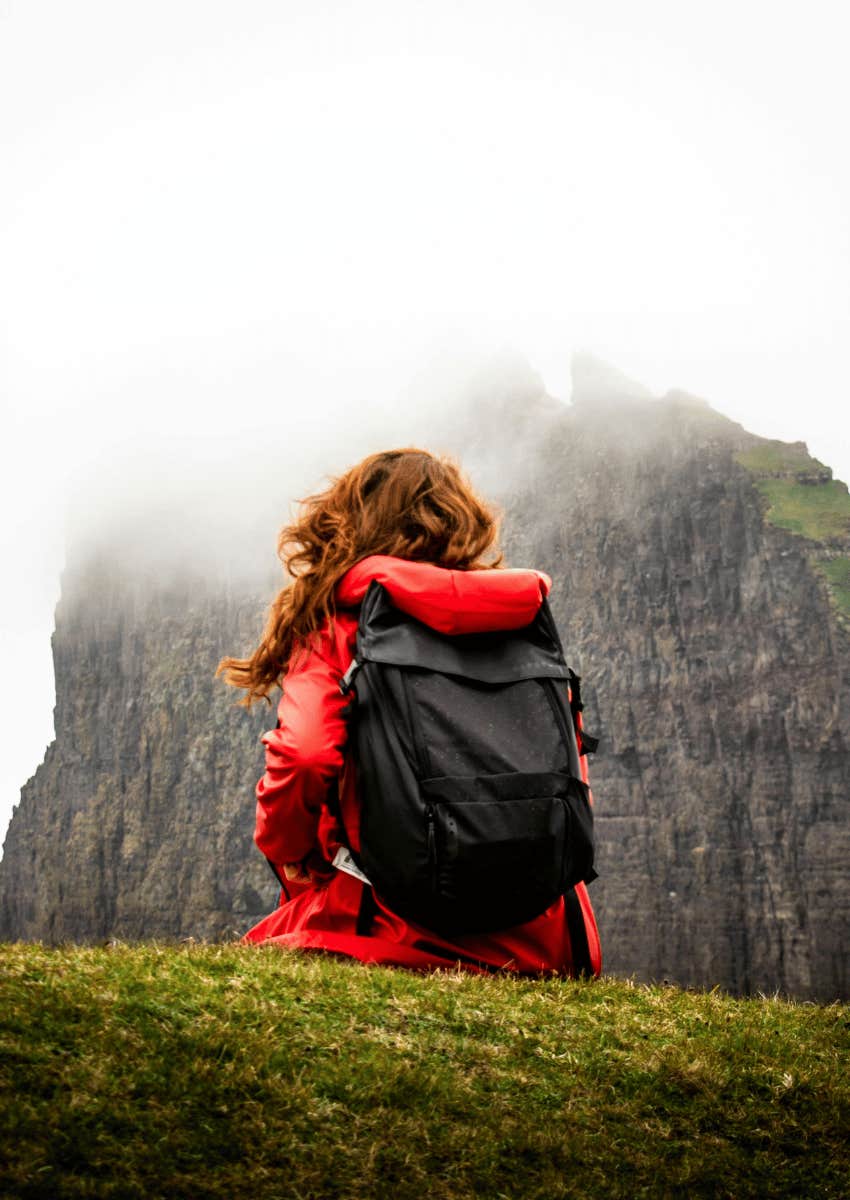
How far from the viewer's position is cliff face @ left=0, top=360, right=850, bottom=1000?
109 m

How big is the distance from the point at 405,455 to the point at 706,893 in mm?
112069

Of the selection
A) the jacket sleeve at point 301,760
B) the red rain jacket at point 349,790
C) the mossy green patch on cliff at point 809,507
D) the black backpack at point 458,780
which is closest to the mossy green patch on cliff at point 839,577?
the mossy green patch on cliff at point 809,507

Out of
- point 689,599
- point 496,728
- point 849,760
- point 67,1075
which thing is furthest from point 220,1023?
point 689,599

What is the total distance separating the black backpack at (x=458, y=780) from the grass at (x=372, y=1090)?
0.58 meters

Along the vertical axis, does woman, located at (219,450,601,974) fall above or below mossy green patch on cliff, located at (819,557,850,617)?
above

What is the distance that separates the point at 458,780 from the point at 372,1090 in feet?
5.79

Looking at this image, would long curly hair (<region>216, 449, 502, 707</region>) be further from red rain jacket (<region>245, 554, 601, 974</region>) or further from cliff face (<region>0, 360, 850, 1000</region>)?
cliff face (<region>0, 360, 850, 1000</region>)

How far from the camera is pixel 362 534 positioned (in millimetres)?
6844

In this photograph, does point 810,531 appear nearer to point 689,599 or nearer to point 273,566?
point 689,599

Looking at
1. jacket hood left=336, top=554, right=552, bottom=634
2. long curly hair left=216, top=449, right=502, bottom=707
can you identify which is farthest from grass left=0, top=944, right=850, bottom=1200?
jacket hood left=336, top=554, right=552, bottom=634

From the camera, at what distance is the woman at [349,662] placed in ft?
19.9

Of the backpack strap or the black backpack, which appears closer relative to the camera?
the black backpack

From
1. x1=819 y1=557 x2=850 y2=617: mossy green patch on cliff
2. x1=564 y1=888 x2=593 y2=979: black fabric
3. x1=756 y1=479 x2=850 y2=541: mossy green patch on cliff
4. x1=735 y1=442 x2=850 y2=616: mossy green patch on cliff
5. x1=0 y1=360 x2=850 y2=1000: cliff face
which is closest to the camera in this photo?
x1=564 y1=888 x2=593 y2=979: black fabric

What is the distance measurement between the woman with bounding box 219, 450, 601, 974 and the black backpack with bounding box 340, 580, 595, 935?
195 millimetres
